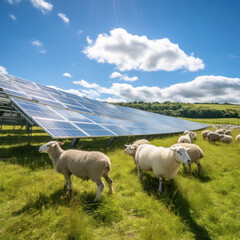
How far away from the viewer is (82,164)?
4.29 m

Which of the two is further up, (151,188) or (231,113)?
(231,113)

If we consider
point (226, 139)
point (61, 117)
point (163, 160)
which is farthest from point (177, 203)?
point (226, 139)

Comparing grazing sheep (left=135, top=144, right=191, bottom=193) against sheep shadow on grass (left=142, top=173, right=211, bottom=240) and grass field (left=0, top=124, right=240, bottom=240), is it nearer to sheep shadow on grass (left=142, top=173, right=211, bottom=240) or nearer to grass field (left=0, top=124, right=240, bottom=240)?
sheep shadow on grass (left=142, top=173, right=211, bottom=240)

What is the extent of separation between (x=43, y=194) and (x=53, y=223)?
4.33 feet

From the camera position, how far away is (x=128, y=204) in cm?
410

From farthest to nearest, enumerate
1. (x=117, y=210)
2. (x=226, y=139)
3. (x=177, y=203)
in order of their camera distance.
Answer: (x=226, y=139) → (x=177, y=203) → (x=117, y=210)

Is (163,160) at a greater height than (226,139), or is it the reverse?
(163,160)

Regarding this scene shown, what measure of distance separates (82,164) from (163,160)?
3.04 metres

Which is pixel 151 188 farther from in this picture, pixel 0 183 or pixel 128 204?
pixel 0 183

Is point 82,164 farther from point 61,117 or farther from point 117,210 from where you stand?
point 61,117

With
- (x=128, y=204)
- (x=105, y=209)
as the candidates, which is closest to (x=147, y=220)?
(x=128, y=204)

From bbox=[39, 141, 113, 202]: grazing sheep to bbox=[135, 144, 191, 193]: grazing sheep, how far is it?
1.95 meters

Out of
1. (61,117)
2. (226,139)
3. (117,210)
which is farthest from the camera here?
(226,139)

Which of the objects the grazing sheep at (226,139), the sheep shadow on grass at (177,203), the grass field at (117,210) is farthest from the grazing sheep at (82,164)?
the grazing sheep at (226,139)
